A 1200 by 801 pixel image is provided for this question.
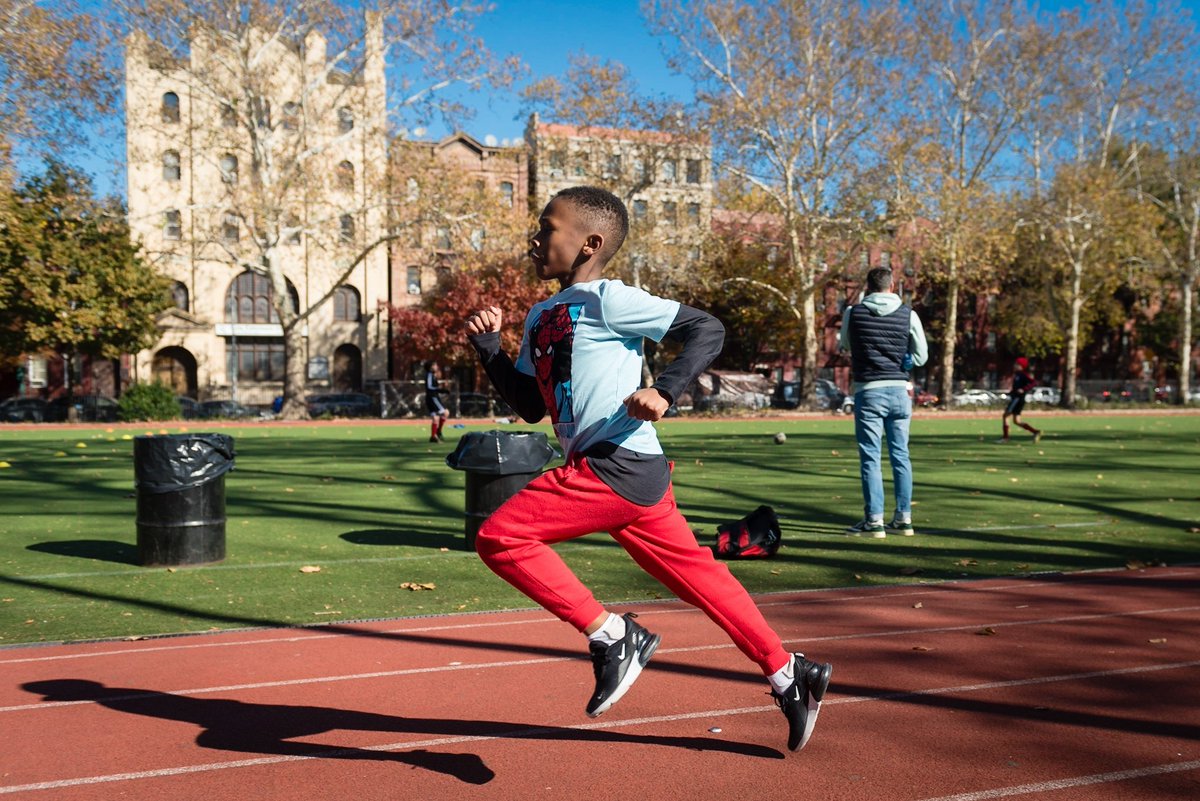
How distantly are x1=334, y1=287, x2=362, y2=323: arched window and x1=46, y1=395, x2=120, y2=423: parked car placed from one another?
1836 centimetres

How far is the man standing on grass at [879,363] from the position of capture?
859 cm

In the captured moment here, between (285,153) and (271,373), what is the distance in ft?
73.4

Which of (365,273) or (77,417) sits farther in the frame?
(365,273)

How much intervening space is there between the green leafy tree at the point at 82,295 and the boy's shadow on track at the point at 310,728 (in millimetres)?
34193

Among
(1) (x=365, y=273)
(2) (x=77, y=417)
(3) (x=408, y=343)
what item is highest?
(1) (x=365, y=273)

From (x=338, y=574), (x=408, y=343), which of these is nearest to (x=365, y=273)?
(x=408, y=343)

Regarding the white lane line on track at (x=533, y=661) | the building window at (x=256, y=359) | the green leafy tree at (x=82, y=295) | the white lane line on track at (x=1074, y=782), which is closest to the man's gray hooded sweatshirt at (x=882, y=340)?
the white lane line on track at (x=533, y=661)

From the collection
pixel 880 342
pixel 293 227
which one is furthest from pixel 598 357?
pixel 293 227

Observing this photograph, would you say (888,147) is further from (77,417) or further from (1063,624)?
(1063,624)

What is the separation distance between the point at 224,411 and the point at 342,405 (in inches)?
234

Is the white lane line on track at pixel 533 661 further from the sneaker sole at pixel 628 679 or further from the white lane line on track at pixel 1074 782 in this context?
the white lane line on track at pixel 1074 782

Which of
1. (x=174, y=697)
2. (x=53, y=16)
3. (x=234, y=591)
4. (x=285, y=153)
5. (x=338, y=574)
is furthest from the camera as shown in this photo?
(x=285, y=153)

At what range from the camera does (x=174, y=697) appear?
15.0ft

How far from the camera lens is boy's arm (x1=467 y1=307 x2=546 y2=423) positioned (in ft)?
12.7
